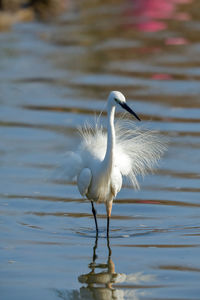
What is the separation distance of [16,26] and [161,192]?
12.4m

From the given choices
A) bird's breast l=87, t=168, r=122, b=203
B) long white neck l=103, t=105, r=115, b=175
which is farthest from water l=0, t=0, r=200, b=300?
long white neck l=103, t=105, r=115, b=175

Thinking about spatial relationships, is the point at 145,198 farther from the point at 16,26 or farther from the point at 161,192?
the point at 16,26

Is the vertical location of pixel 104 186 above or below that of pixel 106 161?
below

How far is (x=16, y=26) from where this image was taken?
18.8 metres

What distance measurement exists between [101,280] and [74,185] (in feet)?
8.43

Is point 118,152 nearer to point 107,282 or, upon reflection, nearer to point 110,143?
point 110,143

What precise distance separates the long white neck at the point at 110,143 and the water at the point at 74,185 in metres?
0.66

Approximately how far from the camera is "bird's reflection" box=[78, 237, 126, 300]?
195 inches

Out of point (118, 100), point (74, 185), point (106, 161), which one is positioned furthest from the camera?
point (74, 185)

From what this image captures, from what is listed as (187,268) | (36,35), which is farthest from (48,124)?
(36,35)

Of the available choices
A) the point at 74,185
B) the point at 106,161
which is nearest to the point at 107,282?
the point at 106,161

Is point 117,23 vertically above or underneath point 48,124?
above

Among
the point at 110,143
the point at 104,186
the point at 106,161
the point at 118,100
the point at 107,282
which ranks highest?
the point at 118,100

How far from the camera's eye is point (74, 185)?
305 inches
